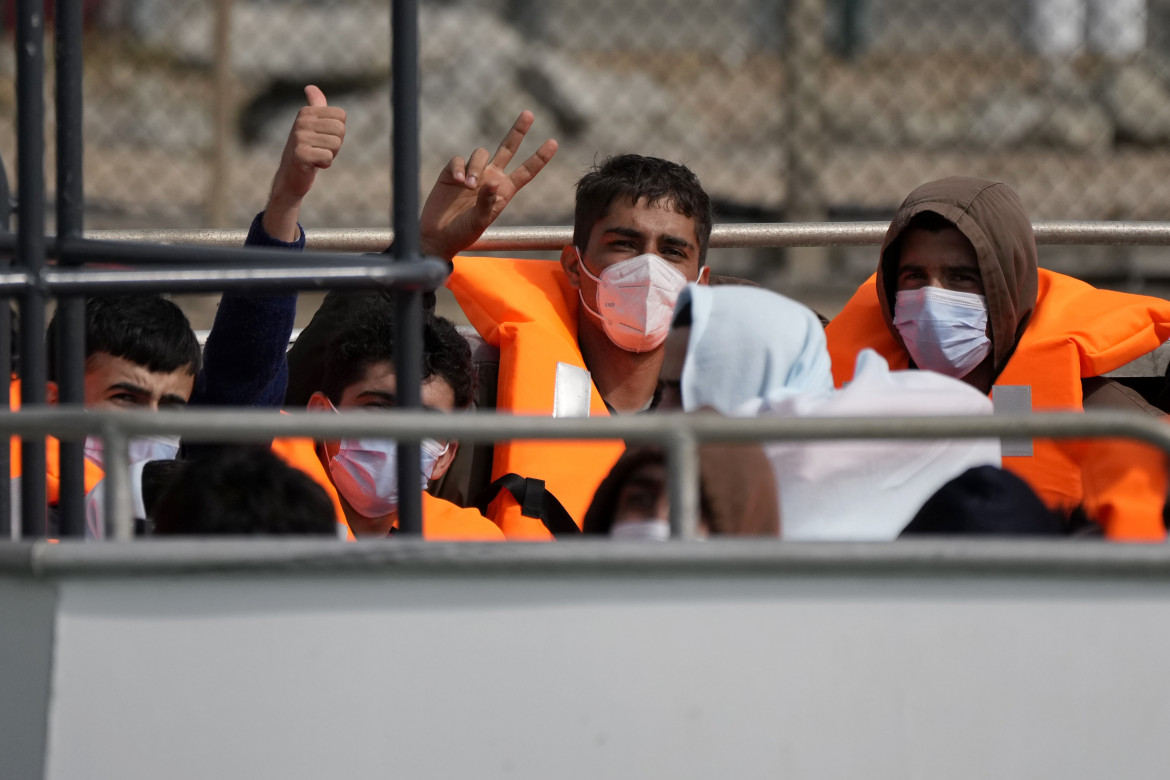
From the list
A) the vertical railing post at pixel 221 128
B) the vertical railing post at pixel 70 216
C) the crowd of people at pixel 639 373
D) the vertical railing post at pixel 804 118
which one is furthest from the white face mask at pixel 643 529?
the vertical railing post at pixel 221 128

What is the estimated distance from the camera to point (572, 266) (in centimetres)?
342

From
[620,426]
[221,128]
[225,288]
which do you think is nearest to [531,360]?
[225,288]

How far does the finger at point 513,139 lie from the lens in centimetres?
312

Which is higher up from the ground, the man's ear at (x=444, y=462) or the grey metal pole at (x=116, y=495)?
the man's ear at (x=444, y=462)

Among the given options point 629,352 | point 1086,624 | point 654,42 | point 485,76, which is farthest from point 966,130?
point 1086,624

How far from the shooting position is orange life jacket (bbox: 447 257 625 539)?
2873mm

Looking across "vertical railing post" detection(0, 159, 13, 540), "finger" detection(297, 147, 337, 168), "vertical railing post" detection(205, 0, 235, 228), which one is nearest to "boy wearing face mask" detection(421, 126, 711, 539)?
"finger" detection(297, 147, 337, 168)

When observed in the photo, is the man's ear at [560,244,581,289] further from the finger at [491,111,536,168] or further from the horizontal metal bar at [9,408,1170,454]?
the horizontal metal bar at [9,408,1170,454]

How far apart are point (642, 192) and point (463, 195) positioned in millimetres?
390

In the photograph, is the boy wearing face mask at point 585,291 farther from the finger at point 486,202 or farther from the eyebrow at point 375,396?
the eyebrow at point 375,396

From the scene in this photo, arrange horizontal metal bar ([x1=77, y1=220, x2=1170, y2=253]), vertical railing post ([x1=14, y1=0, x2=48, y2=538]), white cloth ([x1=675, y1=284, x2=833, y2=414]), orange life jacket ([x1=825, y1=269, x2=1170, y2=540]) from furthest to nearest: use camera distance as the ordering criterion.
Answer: horizontal metal bar ([x1=77, y1=220, x2=1170, y2=253])
orange life jacket ([x1=825, y1=269, x2=1170, y2=540])
white cloth ([x1=675, y1=284, x2=833, y2=414])
vertical railing post ([x1=14, y1=0, x2=48, y2=538])

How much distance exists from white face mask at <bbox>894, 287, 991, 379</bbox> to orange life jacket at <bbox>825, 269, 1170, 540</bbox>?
0.31 ft

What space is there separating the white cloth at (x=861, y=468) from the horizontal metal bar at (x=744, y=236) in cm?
162

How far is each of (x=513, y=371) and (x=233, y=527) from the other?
53.9 inches
